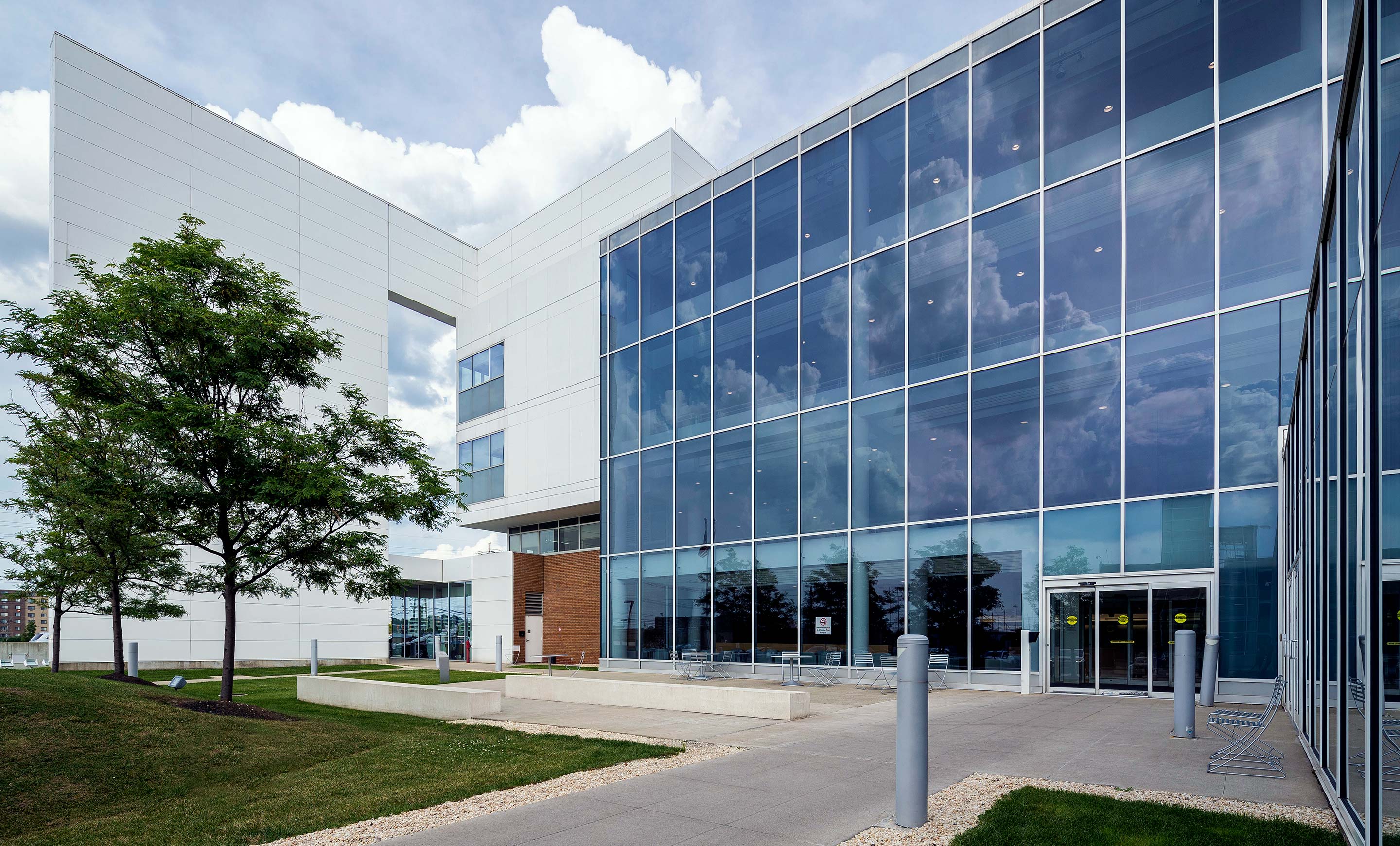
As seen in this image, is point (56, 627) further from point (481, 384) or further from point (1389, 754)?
point (1389, 754)

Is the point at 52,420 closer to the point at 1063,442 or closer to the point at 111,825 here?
the point at 111,825

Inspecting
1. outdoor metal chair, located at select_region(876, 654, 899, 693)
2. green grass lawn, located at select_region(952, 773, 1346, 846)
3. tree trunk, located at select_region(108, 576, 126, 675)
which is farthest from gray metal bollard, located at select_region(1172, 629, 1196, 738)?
tree trunk, located at select_region(108, 576, 126, 675)

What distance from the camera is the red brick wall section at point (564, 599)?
3859cm

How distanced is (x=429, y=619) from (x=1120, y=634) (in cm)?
4315

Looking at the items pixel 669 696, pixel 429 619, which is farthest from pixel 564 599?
pixel 669 696

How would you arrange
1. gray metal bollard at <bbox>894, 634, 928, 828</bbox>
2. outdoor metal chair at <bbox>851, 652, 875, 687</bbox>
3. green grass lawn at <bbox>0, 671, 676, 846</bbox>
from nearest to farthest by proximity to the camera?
gray metal bollard at <bbox>894, 634, 928, 828</bbox>
green grass lawn at <bbox>0, 671, 676, 846</bbox>
outdoor metal chair at <bbox>851, 652, 875, 687</bbox>

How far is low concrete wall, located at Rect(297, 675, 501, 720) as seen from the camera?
17688 mm

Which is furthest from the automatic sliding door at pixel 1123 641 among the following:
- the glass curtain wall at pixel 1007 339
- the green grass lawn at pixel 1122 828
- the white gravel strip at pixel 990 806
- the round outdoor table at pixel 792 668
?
the green grass lawn at pixel 1122 828

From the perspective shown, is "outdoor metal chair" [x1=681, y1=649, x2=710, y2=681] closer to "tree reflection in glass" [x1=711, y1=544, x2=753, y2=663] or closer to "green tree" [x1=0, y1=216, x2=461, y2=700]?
"tree reflection in glass" [x1=711, y1=544, x2=753, y2=663]

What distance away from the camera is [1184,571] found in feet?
57.5

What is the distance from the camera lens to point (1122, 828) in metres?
7.20

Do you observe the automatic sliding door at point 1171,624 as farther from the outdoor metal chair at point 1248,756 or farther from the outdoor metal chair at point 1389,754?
the outdoor metal chair at point 1389,754

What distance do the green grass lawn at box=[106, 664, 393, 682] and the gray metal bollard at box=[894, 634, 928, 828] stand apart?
27.1 m

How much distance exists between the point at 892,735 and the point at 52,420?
18.8 m
